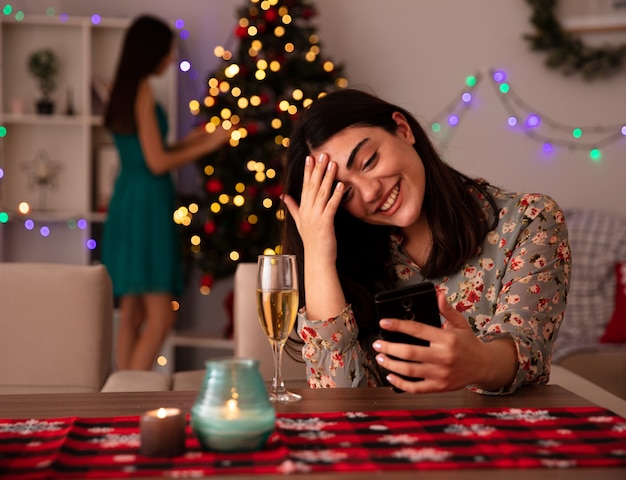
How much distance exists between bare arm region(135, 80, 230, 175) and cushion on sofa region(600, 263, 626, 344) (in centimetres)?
188

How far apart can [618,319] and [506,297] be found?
2.51m

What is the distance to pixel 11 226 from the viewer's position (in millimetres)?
4766

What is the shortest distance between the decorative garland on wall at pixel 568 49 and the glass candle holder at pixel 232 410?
3849mm

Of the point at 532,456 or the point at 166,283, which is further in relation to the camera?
the point at 166,283

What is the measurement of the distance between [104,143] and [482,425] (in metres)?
3.86

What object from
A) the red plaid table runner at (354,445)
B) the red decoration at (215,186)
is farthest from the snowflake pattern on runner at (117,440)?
the red decoration at (215,186)

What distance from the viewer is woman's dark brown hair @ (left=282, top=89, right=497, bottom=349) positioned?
5.87 feet

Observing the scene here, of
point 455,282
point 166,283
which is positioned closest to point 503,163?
point 166,283

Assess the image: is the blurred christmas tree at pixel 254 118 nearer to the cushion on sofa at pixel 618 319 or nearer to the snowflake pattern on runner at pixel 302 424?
the cushion on sofa at pixel 618 319

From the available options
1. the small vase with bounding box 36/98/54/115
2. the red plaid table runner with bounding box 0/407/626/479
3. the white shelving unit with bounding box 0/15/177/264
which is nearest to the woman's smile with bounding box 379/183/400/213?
the red plaid table runner with bounding box 0/407/626/479

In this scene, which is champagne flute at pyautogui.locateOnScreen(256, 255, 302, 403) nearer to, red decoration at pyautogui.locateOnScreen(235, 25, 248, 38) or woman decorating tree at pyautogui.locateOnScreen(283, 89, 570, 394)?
woman decorating tree at pyautogui.locateOnScreen(283, 89, 570, 394)

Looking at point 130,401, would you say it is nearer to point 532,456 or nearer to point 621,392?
point 532,456

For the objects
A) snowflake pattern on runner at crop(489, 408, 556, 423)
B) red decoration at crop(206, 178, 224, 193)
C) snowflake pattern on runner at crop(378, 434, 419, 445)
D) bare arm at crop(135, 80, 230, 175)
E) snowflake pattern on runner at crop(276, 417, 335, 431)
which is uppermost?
bare arm at crop(135, 80, 230, 175)

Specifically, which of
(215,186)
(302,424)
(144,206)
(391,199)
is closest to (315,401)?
(302,424)
